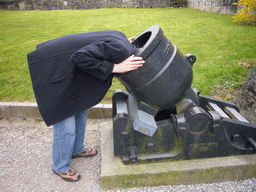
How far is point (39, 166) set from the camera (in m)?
2.79

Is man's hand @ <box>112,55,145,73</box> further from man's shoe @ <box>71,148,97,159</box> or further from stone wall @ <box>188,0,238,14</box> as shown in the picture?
stone wall @ <box>188,0,238,14</box>

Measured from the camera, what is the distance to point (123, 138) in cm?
228

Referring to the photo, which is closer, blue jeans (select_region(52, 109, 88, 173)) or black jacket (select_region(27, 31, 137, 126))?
black jacket (select_region(27, 31, 137, 126))

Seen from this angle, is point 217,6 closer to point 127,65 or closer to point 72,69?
point 127,65

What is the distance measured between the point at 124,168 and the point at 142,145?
→ 1.07ft

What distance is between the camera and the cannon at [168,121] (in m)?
2.09

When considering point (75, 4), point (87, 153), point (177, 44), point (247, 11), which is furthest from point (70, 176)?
point (75, 4)

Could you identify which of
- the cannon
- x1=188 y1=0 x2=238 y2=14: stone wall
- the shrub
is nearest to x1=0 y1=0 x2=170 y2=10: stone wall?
x1=188 y1=0 x2=238 y2=14: stone wall

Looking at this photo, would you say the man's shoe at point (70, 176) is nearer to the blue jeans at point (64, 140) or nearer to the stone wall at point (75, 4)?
the blue jeans at point (64, 140)

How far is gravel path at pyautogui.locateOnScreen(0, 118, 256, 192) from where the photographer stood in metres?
2.42

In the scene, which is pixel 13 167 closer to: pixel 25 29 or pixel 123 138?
pixel 123 138

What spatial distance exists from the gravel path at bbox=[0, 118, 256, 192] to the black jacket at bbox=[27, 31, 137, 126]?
2.98 ft

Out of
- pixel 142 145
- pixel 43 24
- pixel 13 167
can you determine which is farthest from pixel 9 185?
pixel 43 24

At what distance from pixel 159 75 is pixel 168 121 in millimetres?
577
